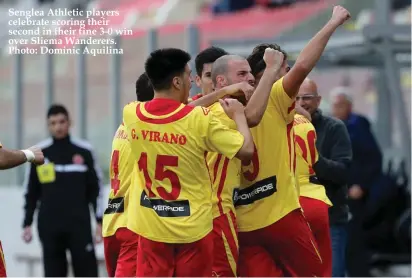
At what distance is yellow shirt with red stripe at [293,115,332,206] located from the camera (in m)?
9.82

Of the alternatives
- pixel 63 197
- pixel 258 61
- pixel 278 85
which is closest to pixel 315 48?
pixel 278 85

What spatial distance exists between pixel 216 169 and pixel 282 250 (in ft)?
2.53

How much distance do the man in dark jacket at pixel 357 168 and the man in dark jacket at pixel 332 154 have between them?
7.65 ft

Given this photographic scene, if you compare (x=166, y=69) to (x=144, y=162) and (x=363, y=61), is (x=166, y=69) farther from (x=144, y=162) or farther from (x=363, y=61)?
(x=363, y=61)

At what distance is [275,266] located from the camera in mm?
8883

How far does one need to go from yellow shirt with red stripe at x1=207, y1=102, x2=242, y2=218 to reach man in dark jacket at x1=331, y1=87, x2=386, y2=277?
505cm

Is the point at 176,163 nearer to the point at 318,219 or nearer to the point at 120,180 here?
the point at 120,180

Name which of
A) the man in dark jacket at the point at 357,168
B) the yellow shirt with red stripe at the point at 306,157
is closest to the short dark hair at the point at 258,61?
the yellow shirt with red stripe at the point at 306,157

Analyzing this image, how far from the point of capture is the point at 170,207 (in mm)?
7965

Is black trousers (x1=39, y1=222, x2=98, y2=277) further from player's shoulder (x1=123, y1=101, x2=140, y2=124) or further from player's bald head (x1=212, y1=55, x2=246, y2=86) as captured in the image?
player's shoulder (x1=123, y1=101, x2=140, y2=124)

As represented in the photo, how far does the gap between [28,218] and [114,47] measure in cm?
337

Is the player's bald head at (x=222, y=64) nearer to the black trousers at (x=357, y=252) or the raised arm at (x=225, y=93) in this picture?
the raised arm at (x=225, y=93)

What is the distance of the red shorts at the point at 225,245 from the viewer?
8.34 metres

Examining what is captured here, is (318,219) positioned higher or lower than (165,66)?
lower
